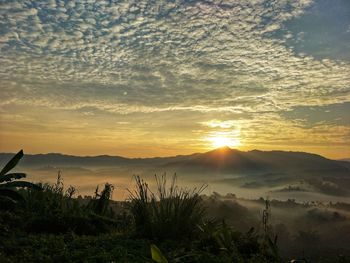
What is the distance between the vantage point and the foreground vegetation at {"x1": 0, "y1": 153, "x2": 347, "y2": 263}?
7188mm

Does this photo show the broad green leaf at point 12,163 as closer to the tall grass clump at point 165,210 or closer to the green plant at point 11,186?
the green plant at point 11,186

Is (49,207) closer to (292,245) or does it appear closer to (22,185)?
(22,185)

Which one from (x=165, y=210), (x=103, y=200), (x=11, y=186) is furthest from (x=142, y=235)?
(x=11, y=186)

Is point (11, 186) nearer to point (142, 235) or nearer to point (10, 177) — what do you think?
point (10, 177)

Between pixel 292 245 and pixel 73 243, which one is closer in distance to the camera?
pixel 73 243

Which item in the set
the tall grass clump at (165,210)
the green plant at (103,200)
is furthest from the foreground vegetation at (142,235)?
the green plant at (103,200)

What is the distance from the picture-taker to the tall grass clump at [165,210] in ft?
30.0

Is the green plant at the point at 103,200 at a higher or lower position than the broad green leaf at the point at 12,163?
lower

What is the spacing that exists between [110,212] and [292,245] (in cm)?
8453

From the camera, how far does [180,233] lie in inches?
365

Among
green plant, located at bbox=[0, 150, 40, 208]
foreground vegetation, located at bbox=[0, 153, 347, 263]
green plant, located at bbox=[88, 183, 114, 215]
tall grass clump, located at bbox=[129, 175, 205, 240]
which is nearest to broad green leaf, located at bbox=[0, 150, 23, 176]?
green plant, located at bbox=[0, 150, 40, 208]

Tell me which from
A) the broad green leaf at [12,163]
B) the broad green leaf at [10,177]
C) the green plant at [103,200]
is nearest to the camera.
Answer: the broad green leaf at [10,177]

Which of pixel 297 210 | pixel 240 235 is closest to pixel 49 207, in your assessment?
pixel 240 235

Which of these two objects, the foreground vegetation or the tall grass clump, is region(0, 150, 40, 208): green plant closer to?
the foreground vegetation
